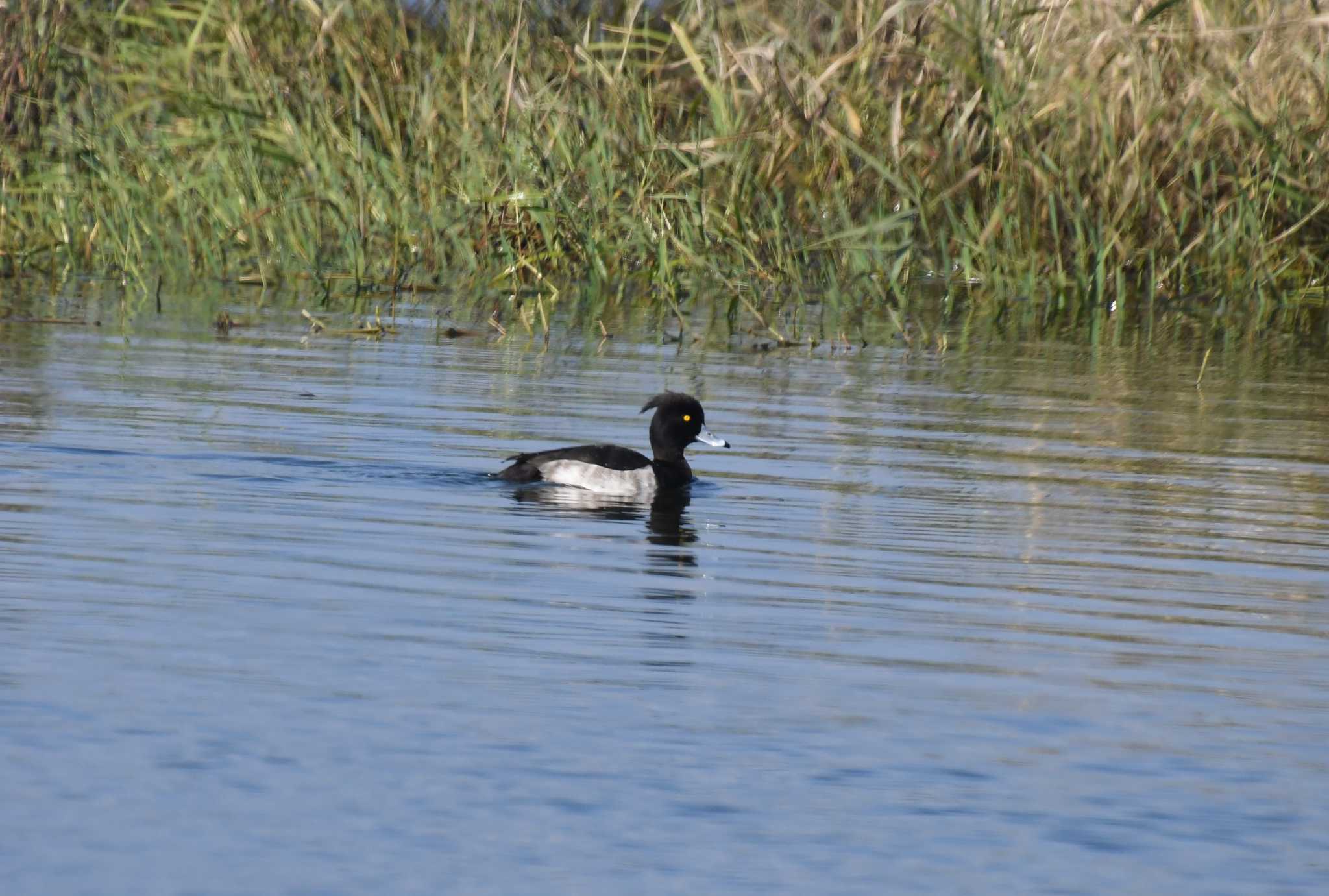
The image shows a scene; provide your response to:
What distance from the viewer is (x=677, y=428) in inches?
396

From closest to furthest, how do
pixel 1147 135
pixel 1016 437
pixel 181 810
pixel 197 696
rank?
pixel 181 810
pixel 197 696
pixel 1016 437
pixel 1147 135

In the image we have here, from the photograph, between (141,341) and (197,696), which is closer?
(197,696)

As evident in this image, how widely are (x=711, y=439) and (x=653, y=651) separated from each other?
386 centimetres

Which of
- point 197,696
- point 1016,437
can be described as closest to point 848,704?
point 197,696

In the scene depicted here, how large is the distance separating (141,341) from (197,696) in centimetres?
795

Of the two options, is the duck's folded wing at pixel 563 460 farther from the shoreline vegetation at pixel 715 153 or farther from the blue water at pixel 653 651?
the shoreline vegetation at pixel 715 153

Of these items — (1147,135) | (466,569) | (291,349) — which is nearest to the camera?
(466,569)

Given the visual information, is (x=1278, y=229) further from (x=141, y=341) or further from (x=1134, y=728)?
(x=1134, y=728)

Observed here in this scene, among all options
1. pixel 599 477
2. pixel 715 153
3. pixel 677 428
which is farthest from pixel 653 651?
pixel 715 153

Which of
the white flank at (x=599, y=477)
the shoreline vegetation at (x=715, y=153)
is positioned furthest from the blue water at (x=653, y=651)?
the shoreline vegetation at (x=715, y=153)

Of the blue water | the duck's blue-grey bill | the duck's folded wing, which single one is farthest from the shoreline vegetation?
the duck's folded wing

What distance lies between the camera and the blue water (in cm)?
475

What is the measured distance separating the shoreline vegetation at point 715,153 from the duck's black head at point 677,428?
365 cm

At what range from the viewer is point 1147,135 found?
14.8 meters
